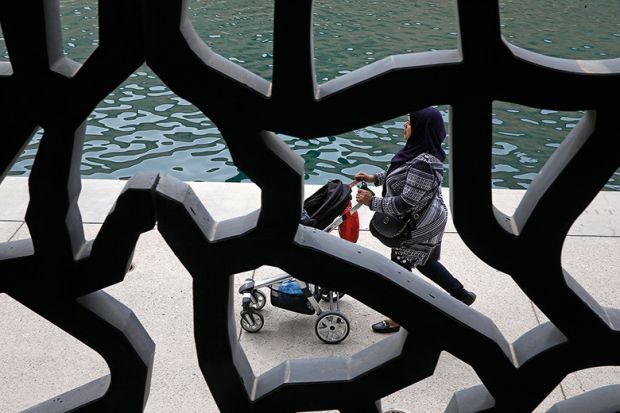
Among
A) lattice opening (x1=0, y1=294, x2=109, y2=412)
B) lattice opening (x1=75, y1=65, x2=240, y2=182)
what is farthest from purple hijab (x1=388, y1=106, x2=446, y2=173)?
lattice opening (x1=75, y1=65, x2=240, y2=182)

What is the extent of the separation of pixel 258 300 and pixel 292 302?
312 millimetres

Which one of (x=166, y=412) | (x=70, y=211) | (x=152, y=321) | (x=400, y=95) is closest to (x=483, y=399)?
(x=400, y=95)

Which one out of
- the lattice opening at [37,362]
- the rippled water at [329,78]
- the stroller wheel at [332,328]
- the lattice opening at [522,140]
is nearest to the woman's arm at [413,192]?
the stroller wheel at [332,328]

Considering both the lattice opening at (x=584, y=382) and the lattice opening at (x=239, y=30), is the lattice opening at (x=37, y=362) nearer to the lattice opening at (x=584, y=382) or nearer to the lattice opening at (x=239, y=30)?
the lattice opening at (x=584, y=382)

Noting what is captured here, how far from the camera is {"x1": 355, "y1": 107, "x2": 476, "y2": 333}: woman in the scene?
186 inches

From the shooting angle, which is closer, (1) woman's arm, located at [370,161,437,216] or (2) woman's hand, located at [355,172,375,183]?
(1) woman's arm, located at [370,161,437,216]

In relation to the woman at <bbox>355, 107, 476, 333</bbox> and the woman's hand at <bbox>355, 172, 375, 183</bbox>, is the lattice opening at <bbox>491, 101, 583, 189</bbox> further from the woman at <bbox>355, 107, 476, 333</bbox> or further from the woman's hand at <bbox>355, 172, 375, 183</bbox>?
the woman at <bbox>355, 107, 476, 333</bbox>

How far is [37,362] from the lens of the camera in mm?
4949

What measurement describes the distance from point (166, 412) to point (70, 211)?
2499 mm

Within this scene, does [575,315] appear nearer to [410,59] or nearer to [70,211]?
[410,59]

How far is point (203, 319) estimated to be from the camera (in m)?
2.36

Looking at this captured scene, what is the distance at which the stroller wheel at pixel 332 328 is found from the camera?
16.7 ft

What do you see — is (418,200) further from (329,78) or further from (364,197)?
(329,78)

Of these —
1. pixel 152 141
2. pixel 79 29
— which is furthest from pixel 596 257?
pixel 79 29
